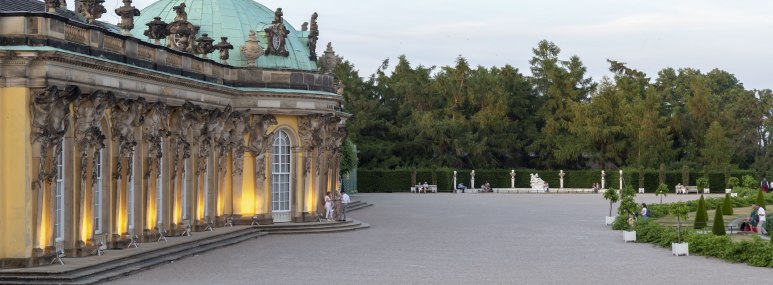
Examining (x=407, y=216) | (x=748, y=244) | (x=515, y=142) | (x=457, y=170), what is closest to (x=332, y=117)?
(x=407, y=216)

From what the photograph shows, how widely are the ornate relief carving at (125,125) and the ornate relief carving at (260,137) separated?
10.5 metres

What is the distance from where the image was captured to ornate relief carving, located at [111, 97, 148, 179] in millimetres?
29812

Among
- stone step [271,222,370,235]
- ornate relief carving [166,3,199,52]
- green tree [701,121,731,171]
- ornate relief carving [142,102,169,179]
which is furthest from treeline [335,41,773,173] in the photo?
ornate relief carving [142,102,169,179]

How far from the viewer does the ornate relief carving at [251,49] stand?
139 feet

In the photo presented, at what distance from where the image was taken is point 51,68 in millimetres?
25328

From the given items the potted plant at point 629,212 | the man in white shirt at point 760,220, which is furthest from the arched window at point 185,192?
the man in white shirt at point 760,220

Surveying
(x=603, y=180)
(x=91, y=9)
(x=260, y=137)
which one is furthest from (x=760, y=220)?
(x=603, y=180)

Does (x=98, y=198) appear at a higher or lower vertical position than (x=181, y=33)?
lower

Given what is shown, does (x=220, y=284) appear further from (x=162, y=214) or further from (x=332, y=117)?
(x=332, y=117)

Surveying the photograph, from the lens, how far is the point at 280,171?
43.0 m

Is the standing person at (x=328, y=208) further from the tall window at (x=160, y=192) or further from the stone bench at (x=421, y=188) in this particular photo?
the stone bench at (x=421, y=188)

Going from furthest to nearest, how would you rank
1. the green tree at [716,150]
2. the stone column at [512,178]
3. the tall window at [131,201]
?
the green tree at [716,150] < the stone column at [512,178] < the tall window at [131,201]

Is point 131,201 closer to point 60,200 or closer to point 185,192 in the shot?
point 60,200

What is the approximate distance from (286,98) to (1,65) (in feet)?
58.8
